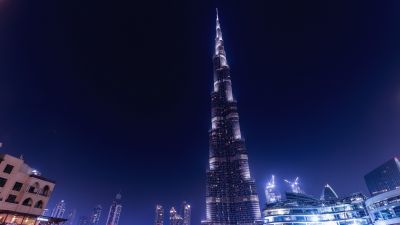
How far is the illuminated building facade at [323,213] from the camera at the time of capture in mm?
103812

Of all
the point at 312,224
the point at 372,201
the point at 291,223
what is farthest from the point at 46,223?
the point at 372,201

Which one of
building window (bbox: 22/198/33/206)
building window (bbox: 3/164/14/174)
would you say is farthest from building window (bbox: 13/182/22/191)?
building window (bbox: 3/164/14/174)

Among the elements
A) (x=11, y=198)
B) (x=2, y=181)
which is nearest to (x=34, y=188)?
(x=11, y=198)

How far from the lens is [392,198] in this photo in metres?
86.8

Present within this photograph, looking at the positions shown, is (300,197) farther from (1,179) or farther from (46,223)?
(1,179)

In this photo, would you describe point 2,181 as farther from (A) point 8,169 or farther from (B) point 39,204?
(B) point 39,204

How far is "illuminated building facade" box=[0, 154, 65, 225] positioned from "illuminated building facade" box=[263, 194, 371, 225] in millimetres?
90942

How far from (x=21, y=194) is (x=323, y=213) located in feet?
372

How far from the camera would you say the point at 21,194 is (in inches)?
1986

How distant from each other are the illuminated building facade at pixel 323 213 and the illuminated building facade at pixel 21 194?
90.9 metres

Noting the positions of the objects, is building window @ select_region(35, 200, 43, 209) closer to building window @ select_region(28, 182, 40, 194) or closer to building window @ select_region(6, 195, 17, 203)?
building window @ select_region(28, 182, 40, 194)

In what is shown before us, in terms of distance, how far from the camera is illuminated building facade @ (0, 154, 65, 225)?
153ft

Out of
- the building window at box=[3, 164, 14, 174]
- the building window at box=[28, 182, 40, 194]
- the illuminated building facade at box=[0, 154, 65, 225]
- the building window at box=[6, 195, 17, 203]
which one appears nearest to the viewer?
the illuminated building facade at box=[0, 154, 65, 225]

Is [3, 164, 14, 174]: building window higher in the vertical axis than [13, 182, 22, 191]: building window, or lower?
higher
